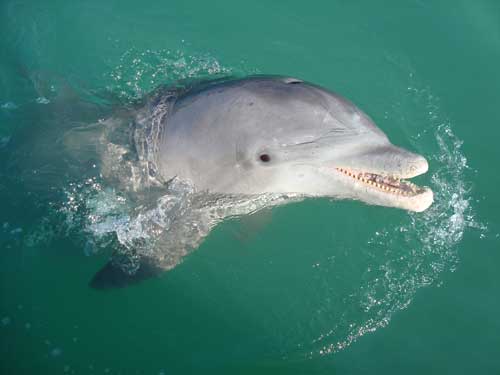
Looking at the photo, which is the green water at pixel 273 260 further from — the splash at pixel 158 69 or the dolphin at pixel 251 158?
the dolphin at pixel 251 158

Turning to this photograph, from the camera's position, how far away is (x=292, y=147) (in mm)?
5453

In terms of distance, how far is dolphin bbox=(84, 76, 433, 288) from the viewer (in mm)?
5395

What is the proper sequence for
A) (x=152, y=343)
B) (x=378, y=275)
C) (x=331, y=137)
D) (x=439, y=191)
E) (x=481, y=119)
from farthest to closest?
(x=481, y=119) → (x=439, y=191) → (x=378, y=275) → (x=152, y=343) → (x=331, y=137)

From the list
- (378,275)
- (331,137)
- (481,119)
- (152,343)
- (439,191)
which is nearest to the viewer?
(331,137)

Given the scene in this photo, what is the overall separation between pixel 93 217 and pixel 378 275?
380 centimetres

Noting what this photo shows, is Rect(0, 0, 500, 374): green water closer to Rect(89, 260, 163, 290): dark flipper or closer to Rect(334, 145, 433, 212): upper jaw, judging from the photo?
Rect(89, 260, 163, 290): dark flipper

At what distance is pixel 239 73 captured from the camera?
8.90 m

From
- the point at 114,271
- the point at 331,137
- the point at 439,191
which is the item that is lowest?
the point at 114,271

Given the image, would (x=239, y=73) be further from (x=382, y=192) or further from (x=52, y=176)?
(x=382, y=192)

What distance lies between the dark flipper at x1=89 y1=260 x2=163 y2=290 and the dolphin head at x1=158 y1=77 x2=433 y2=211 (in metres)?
1.37

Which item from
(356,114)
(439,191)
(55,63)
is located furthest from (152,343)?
(55,63)

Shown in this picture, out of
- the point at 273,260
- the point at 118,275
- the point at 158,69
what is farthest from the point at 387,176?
the point at 158,69

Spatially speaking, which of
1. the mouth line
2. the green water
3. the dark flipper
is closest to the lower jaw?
the mouth line

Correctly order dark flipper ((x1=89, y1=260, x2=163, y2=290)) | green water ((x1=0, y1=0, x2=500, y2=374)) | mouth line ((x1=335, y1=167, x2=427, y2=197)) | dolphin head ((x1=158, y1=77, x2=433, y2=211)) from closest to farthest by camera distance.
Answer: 1. dolphin head ((x1=158, y1=77, x2=433, y2=211))
2. mouth line ((x1=335, y1=167, x2=427, y2=197))
3. green water ((x1=0, y1=0, x2=500, y2=374))
4. dark flipper ((x1=89, y1=260, x2=163, y2=290))
